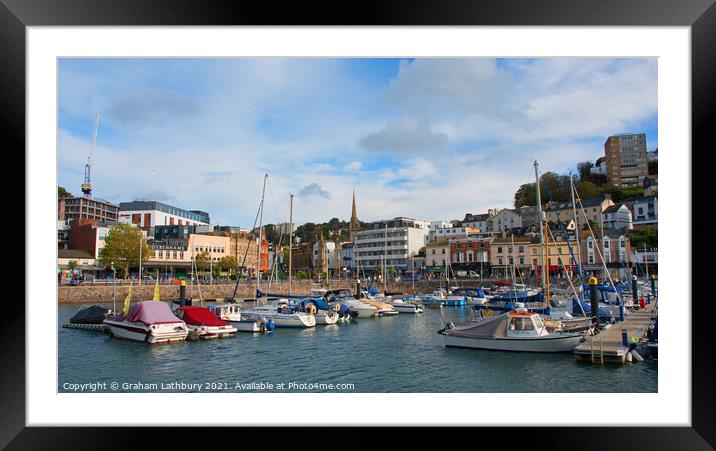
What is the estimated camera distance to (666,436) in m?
5.57

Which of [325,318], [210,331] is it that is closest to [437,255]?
[325,318]

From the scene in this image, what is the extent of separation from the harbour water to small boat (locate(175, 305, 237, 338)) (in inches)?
20.5

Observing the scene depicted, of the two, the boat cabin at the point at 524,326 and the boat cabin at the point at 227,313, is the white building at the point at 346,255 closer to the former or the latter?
the boat cabin at the point at 227,313

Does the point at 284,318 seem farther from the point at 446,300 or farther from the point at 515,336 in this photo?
the point at 446,300

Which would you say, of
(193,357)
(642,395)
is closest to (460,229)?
(193,357)

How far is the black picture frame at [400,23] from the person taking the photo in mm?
5484

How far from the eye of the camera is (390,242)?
53.4 m

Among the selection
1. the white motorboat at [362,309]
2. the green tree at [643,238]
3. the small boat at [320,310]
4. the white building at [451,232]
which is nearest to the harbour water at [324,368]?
the small boat at [320,310]

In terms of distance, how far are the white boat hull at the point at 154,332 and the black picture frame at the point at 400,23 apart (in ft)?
25.4

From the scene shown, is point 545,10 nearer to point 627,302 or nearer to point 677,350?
point 677,350

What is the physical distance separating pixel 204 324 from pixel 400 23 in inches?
441

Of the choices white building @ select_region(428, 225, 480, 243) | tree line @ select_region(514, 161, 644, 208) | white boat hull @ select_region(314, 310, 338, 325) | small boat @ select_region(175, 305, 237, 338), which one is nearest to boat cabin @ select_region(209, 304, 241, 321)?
small boat @ select_region(175, 305, 237, 338)

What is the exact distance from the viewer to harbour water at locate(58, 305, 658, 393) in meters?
8.74

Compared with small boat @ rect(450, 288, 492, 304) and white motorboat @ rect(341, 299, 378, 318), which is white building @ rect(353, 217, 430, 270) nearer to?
small boat @ rect(450, 288, 492, 304)
